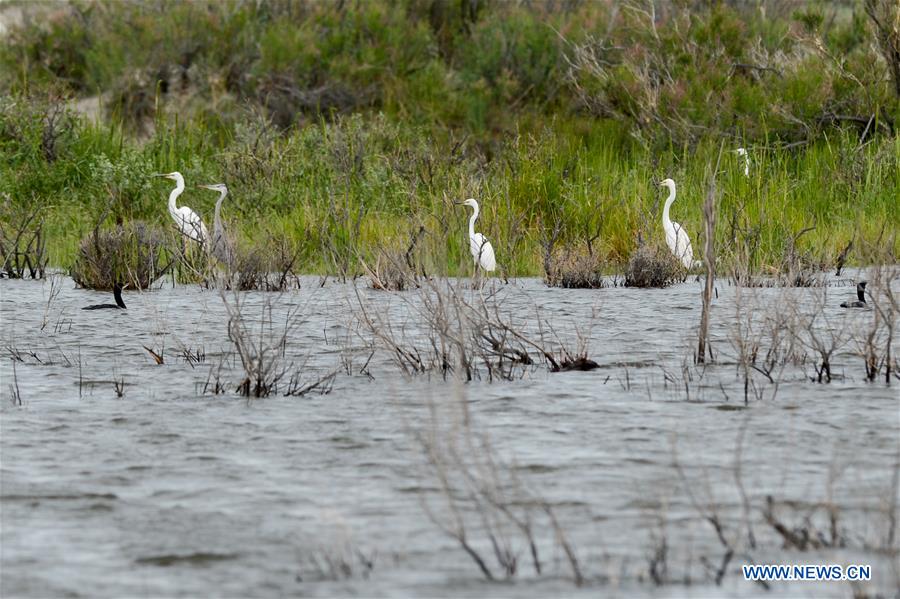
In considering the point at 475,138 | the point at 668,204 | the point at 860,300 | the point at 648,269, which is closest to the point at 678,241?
the point at 668,204


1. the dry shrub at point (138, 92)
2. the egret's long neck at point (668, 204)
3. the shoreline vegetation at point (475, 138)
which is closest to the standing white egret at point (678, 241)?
the egret's long neck at point (668, 204)

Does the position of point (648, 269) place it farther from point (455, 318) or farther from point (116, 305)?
point (455, 318)

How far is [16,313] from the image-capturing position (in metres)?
9.36

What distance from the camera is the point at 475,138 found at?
60.7 ft

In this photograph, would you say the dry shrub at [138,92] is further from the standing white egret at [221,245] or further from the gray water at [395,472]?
the gray water at [395,472]

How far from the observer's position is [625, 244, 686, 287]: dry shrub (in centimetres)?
1113

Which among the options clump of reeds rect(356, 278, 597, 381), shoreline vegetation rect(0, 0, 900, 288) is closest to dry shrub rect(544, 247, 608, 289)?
shoreline vegetation rect(0, 0, 900, 288)

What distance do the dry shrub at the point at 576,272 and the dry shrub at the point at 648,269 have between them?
0.25m

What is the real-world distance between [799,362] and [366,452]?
99.1 inches

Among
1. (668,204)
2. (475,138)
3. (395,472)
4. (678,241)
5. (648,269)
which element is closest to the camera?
(395,472)

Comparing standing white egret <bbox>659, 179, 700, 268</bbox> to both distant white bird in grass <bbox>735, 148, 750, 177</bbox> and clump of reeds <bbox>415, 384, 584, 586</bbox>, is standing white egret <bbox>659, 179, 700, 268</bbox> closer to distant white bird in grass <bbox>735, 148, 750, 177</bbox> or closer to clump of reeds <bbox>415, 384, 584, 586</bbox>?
distant white bird in grass <bbox>735, 148, 750, 177</bbox>

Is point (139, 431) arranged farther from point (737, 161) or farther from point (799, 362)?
point (737, 161)

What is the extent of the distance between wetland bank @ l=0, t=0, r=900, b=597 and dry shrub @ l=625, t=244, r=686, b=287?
25 mm

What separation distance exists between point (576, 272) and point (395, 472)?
6628 mm
